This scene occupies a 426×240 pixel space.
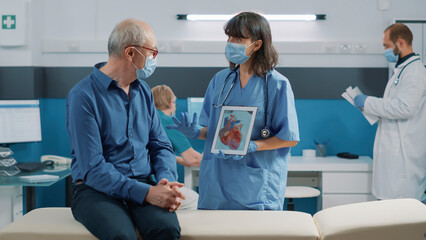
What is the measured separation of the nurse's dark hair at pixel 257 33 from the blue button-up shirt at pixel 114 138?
494mm

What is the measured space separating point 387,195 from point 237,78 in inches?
81.4

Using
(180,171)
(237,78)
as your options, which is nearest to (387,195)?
(180,171)

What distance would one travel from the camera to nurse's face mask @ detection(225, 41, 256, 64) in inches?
85.0

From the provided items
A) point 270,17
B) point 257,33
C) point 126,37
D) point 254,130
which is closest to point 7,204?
point 126,37

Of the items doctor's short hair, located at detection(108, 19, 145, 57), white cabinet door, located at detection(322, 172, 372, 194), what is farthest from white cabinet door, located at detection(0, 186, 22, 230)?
white cabinet door, located at detection(322, 172, 372, 194)

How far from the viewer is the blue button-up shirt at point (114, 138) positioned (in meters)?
1.80

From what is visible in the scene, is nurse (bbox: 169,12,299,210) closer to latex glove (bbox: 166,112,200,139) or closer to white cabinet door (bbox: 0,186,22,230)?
latex glove (bbox: 166,112,200,139)

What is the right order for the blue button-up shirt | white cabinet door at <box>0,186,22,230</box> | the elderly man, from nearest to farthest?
the elderly man
the blue button-up shirt
white cabinet door at <box>0,186,22,230</box>

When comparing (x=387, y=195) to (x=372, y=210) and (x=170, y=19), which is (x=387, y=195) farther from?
(x=170, y=19)

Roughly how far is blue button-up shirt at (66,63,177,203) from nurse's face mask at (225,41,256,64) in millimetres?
423

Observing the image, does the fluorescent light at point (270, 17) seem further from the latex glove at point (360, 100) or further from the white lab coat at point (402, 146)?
the white lab coat at point (402, 146)

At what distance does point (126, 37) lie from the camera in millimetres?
1992

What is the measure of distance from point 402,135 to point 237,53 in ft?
6.88

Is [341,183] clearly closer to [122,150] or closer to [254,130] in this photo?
[254,130]
